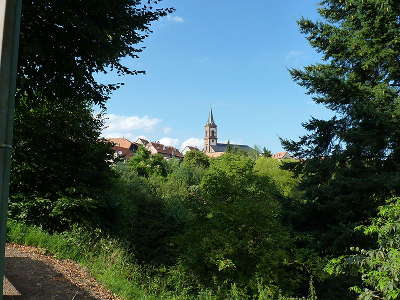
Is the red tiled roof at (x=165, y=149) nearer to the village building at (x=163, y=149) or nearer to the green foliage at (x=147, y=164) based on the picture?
the village building at (x=163, y=149)

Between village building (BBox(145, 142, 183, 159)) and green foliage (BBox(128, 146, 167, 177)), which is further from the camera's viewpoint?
village building (BBox(145, 142, 183, 159))

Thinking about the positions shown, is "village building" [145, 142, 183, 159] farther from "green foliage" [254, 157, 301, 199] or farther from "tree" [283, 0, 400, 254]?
"tree" [283, 0, 400, 254]

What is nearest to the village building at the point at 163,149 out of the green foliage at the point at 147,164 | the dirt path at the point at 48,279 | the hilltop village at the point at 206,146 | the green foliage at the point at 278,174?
the hilltop village at the point at 206,146

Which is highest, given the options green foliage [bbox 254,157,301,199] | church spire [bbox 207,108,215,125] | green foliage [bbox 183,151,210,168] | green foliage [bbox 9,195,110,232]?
church spire [bbox 207,108,215,125]

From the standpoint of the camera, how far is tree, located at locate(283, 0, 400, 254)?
12.6 m

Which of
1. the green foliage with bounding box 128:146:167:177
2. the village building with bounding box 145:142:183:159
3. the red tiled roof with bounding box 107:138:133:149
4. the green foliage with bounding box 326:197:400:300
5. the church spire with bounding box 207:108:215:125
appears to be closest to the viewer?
the green foliage with bounding box 326:197:400:300

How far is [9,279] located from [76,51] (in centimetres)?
512

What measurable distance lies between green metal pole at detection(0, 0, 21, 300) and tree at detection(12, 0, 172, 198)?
21.1 ft

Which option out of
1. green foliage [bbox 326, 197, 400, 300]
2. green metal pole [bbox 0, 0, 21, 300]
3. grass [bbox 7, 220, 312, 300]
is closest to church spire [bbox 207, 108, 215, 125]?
grass [bbox 7, 220, 312, 300]

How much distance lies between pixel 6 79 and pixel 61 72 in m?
7.79

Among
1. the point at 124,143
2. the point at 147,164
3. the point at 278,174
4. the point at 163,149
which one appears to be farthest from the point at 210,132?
the point at 278,174

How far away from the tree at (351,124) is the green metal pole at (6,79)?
12.0 metres

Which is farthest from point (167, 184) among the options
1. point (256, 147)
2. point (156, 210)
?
point (256, 147)

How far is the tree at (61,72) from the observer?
7855 mm
